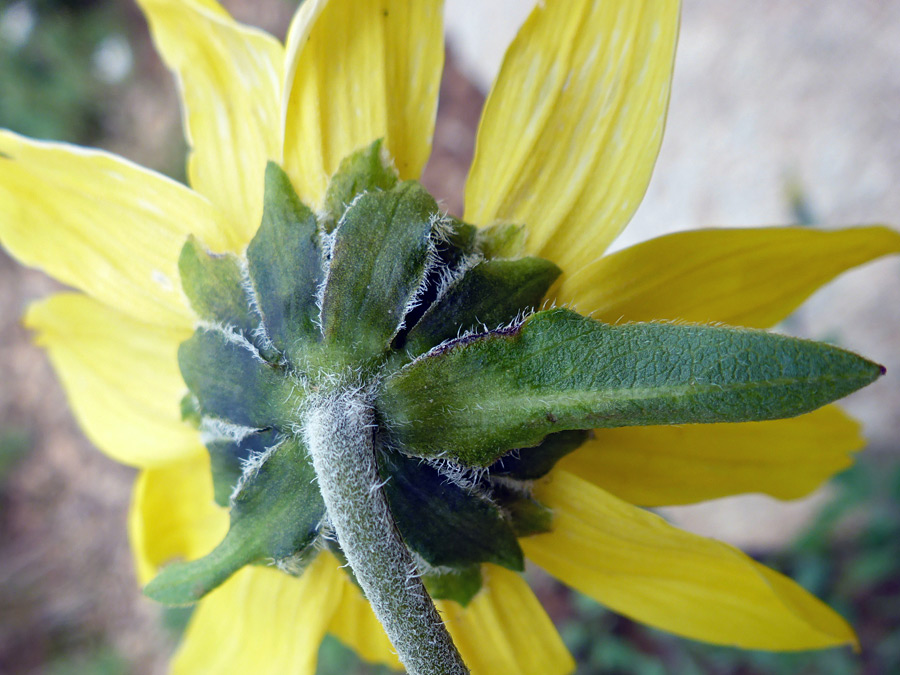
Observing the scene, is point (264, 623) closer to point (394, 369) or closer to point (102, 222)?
point (394, 369)

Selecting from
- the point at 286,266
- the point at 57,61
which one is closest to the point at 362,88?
the point at 286,266

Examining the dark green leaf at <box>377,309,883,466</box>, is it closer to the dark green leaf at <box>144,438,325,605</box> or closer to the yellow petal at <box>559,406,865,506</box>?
the dark green leaf at <box>144,438,325,605</box>

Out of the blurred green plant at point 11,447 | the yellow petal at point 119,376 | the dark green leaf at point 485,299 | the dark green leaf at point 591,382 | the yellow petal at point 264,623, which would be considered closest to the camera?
the dark green leaf at point 591,382

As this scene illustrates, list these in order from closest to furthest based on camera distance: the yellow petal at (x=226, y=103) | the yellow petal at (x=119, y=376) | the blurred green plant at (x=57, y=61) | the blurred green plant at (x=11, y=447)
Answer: the yellow petal at (x=226, y=103) → the yellow petal at (x=119, y=376) → the blurred green plant at (x=57, y=61) → the blurred green plant at (x=11, y=447)

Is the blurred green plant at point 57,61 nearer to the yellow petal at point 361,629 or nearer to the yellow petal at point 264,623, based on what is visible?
the yellow petal at point 264,623

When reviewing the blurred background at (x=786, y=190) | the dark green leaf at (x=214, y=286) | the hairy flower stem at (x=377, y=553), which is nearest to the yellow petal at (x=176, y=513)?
the dark green leaf at (x=214, y=286)

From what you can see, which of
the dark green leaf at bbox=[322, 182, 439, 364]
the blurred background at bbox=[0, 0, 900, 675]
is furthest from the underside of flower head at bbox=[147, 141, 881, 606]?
the blurred background at bbox=[0, 0, 900, 675]
